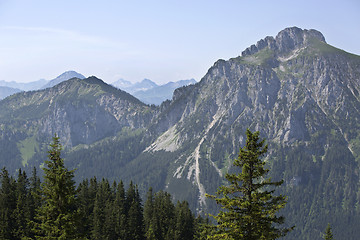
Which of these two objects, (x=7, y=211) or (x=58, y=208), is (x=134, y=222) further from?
(x=58, y=208)

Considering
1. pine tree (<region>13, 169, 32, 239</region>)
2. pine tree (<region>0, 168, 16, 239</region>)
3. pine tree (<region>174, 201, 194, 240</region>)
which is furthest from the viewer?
pine tree (<region>174, 201, 194, 240</region>)

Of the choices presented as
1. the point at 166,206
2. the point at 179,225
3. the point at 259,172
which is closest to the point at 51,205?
the point at 259,172

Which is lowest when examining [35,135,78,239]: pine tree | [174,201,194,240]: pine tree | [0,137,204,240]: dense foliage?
[174,201,194,240]: pine tree

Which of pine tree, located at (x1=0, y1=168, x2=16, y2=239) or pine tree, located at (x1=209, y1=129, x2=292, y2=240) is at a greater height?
pine tree, located at (x1=209, y1=129, x2=292, y2=240)

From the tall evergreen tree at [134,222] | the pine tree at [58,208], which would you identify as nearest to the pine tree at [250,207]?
the pine tree at [58,208]

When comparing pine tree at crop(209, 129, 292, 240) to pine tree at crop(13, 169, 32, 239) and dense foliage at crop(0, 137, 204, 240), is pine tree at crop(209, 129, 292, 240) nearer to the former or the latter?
dense foliage at crop(0, 137, 204, 240)

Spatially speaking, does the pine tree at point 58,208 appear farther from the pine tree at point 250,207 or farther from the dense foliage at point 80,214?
the pine tree at point 250,207

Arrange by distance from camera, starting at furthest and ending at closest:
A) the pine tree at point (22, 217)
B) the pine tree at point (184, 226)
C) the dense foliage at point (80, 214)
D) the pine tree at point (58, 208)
A: the pine tree at point (184, 226)
the pine tree at point (22, 217)
the dense foliage at point (80, 214)
the pine tree at point (58, 208)

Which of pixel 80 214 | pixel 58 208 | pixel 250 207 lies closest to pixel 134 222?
pixel 80 214

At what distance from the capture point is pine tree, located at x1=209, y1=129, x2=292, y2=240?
25.3 meters

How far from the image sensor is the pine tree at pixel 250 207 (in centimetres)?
2534

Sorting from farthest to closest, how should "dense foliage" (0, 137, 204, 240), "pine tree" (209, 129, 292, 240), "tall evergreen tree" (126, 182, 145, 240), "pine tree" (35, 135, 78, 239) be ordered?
1. "tall evergreen tree" (126, 182, 145, 240)
2. "dense foliage" (0, 137, 204, 240)
3. "pine tree" (35, 135, 78, 239)
4. "pine tree" (209, 129, 292, 240)

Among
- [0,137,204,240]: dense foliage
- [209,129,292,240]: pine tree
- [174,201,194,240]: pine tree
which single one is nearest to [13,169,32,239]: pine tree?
[0,137,204,240]: dense foliage

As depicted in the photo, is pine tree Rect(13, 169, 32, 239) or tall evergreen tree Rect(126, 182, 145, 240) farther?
tall evergreen tree Rect(126, 182, 145, 240)
